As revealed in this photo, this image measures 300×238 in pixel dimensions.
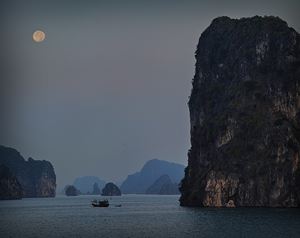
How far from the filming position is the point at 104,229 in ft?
288

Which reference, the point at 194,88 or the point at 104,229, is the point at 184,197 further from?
the point at 104,229

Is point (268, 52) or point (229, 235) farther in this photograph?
point (268, 52)

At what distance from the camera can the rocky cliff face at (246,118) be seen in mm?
140875

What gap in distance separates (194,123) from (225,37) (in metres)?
26.1

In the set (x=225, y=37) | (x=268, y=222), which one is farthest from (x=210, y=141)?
(x=268, y=222)

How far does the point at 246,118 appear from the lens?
493 feet

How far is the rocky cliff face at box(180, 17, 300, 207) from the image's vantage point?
14088 cm

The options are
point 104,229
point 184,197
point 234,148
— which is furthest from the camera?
point 184,197

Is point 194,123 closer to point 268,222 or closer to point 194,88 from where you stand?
point 194,88

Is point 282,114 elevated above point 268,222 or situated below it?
above

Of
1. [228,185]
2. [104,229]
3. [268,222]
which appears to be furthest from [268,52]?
[104,229]

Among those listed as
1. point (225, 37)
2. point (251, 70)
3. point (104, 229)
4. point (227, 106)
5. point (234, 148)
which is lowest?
point (104, 229)

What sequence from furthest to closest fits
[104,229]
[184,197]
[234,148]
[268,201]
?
[184,197]
[234,148]
[268,201]
[104,229]

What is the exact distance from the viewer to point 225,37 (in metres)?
174
